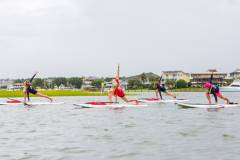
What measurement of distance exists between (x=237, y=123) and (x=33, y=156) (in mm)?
12881

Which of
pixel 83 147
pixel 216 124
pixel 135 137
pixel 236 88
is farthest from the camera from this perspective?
pixel 236 88

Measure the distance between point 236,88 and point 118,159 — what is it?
594 ft

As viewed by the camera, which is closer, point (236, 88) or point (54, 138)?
point (54, 138)

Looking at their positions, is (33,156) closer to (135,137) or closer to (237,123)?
(135,137)

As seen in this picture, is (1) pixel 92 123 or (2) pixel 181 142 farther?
(1) pixel 92 123

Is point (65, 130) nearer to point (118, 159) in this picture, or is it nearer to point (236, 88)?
point (118, 159)

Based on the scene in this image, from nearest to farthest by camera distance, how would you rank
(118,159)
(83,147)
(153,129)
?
(118,159)
(83,147)
(153,129)

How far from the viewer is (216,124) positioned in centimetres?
2467

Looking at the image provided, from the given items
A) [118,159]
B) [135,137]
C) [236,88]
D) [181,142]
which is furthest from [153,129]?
[236,88]

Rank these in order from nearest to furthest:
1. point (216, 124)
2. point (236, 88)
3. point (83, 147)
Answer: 1. point (83, 147)
2. point (216, 124)
3. point (236, 88)

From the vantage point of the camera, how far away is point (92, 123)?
26.0 m

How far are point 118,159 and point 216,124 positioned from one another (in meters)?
10.9

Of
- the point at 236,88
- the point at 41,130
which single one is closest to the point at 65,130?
the point at 41,130

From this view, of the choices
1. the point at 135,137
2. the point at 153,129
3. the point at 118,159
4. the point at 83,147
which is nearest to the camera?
the point at 118,159
